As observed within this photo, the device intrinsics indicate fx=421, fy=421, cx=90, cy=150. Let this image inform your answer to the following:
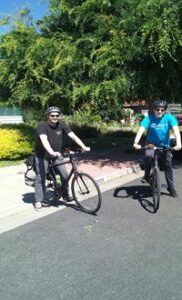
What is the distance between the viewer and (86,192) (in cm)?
709

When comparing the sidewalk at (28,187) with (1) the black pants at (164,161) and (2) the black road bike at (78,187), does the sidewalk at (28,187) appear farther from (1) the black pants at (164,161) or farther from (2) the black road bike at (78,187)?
(1) the black pants at (164,161)

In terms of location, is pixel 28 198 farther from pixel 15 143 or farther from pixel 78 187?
pixel 15 143

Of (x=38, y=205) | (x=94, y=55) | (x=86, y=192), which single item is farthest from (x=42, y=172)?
(x=94, y=55)

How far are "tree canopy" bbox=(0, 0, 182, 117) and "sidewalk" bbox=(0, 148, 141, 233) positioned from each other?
1.50 m

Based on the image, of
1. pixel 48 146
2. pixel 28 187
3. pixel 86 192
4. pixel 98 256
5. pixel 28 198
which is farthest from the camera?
pixel 28 187

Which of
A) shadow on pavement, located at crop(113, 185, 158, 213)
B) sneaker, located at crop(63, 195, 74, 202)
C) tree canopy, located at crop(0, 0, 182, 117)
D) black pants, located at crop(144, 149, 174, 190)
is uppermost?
tree canopy, located at crop(0, 0, 182, 117)

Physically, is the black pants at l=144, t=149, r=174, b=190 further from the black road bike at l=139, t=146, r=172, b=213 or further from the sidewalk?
the sidewalk

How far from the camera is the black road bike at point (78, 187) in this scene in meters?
6.92

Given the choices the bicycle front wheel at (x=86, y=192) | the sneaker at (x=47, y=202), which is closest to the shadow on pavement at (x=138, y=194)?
the bicycle front wheel at (x=86, y=192)

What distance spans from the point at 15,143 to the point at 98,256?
7.42 m

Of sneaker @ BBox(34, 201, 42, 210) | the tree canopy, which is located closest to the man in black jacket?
sneaker @ BBox(34, 201, 42, 210)

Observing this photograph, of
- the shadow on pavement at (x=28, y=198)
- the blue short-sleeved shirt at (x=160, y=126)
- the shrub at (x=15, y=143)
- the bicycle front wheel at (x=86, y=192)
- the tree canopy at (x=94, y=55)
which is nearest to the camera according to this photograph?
the bicycle front wheel at (x=86, y=192)

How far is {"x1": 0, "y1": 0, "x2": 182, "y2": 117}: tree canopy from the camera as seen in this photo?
383 inches

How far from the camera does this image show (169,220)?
6.43 meters
